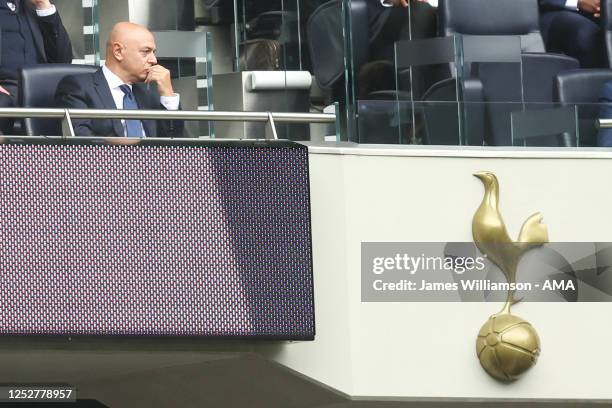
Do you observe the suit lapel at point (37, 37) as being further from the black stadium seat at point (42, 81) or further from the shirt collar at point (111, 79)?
the shirt collar at point (111, 79)

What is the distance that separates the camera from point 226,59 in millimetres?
7277

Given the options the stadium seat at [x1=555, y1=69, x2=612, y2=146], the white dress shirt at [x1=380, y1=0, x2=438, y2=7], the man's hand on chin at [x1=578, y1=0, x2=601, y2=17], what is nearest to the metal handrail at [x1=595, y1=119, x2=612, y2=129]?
the stadium seat at [x1=555, y1=69, x2=612, y2=146]

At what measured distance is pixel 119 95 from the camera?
629 cm

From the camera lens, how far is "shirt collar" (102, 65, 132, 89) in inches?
249

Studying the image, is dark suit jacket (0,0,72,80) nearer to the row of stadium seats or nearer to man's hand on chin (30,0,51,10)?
man's hand on chin (30,0,51,10)

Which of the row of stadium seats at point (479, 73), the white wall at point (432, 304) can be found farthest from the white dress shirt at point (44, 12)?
the white wall at point (432, 304)

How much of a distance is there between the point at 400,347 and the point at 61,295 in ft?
4.02

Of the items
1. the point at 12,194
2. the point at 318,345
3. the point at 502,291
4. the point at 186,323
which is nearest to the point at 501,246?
the point at 502,291

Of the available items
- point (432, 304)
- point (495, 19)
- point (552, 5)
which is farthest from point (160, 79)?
point (552, 5)

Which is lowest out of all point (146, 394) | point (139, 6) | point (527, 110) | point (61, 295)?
point (146, 394)

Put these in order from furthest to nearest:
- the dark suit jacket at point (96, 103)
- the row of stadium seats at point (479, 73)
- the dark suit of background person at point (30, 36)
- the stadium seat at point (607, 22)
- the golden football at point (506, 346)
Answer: the stadium seat at point (607, 22), the dark suit of background person at point (30, 36), the row of stadium seats at point (479, 73), the golden football at point (506, 346), the dark suit jacket at point (96, 103)

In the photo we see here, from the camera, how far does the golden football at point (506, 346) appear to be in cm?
623

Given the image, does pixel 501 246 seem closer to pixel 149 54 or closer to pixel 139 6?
pixel 149 54

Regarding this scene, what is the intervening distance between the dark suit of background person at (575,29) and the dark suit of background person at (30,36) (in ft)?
7.06
